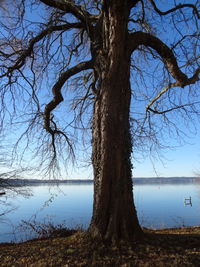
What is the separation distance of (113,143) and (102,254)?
→ 5.24 feet

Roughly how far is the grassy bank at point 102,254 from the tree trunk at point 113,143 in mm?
253

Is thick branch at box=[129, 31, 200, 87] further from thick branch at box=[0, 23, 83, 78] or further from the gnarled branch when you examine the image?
thick branch at box=[0, 23, 83, 78]

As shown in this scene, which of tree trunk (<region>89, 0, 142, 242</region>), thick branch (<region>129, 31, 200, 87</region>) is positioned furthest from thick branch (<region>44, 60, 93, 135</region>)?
thick branch (<region>129, 31, 200, 87</region>)

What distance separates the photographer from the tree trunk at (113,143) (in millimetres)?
3477

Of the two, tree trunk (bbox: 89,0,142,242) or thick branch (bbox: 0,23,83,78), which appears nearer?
tree trunk (bbox: 89,0,142,242)

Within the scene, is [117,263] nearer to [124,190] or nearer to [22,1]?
[124,190]

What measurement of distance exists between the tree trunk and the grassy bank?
253 mm

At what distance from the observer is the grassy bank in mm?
2771

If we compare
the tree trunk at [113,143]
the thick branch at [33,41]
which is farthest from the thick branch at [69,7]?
the tree trunk at [113,143]

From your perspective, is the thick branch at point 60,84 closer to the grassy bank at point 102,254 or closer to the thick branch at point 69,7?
the thick branch at point 69,7

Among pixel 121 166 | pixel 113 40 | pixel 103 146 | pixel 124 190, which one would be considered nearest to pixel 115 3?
pixel 113 40

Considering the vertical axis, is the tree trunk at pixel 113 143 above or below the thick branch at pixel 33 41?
below

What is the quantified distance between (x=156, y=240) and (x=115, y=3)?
4078 millimetres

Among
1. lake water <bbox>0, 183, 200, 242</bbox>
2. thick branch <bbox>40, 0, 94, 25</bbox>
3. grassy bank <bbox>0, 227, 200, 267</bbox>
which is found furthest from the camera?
lake water <bbox>0, 183, 200, 242</bbox>
